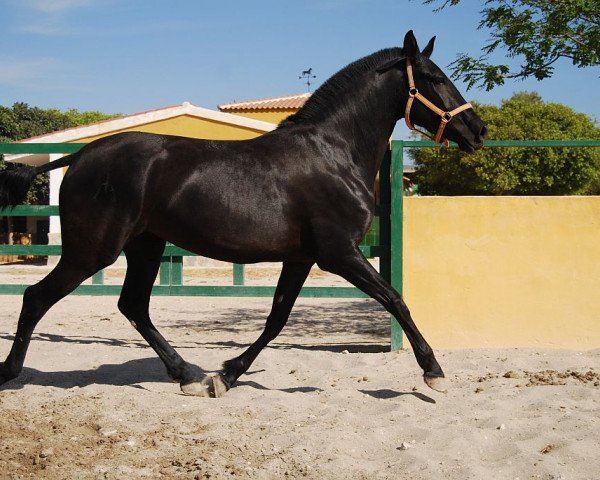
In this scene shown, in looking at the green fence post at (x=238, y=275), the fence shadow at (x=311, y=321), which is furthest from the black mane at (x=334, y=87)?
the fence shadow at (x=311, y=321)

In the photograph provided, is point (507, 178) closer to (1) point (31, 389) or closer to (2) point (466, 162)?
(2) point (466, 162)

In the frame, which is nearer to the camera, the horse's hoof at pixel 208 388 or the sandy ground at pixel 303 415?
the sandy ground at pixel 303 415

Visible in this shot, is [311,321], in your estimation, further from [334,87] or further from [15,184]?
[15,184]

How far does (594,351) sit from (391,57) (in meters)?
2.99

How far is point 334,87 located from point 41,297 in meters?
2.27

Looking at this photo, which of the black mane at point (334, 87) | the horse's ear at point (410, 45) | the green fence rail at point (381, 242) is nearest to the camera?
the horse's ear at point (410, 45)

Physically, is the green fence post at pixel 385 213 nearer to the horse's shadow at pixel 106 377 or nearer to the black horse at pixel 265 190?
the black horse at pixel 265 190

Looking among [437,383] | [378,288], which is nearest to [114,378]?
[378,288]

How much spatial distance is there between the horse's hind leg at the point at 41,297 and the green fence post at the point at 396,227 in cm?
256

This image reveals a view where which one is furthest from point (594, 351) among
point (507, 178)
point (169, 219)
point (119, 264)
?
point (507, 178)

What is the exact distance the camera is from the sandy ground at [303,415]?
3361 mm

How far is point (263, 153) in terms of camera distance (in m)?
4.49

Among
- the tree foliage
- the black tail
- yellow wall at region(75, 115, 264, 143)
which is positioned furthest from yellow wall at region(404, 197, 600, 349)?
the tree foliage

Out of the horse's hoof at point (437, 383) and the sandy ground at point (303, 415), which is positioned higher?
the horse's hoof at point (437, 383)
